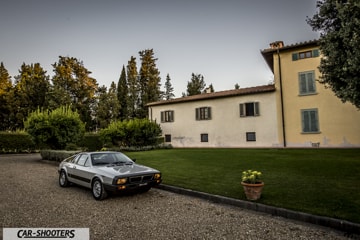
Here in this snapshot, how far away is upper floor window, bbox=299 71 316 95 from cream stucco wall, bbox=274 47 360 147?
0.26 meters

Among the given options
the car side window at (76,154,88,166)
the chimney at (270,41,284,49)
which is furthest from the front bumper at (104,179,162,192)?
the chimney at (270,41,284,49)

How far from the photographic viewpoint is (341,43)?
583 cm

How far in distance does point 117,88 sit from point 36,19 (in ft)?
101

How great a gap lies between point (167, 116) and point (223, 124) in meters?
7.30

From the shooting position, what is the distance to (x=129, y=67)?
143ft

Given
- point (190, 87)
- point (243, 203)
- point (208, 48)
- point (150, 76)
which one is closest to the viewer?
point (243, 203)

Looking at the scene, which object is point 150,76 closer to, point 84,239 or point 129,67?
point 129,67

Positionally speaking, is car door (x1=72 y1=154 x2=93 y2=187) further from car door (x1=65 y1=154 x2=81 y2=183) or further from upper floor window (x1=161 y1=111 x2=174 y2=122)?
upper floor window (x1=161 y1=111 x2=174 y2=122)

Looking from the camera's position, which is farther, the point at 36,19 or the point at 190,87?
the point at 190,87

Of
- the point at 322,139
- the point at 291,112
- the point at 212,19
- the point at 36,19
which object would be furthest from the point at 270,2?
the point at 36,19

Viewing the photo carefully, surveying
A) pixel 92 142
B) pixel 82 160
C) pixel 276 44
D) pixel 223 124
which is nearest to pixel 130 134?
pixel 92 142

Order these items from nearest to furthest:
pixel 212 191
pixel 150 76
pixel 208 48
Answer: pixel 212 191
pixel 208 48
pixel 150 76

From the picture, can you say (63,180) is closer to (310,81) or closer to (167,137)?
(167,137)

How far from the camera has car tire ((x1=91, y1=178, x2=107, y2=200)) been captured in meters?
5.87
